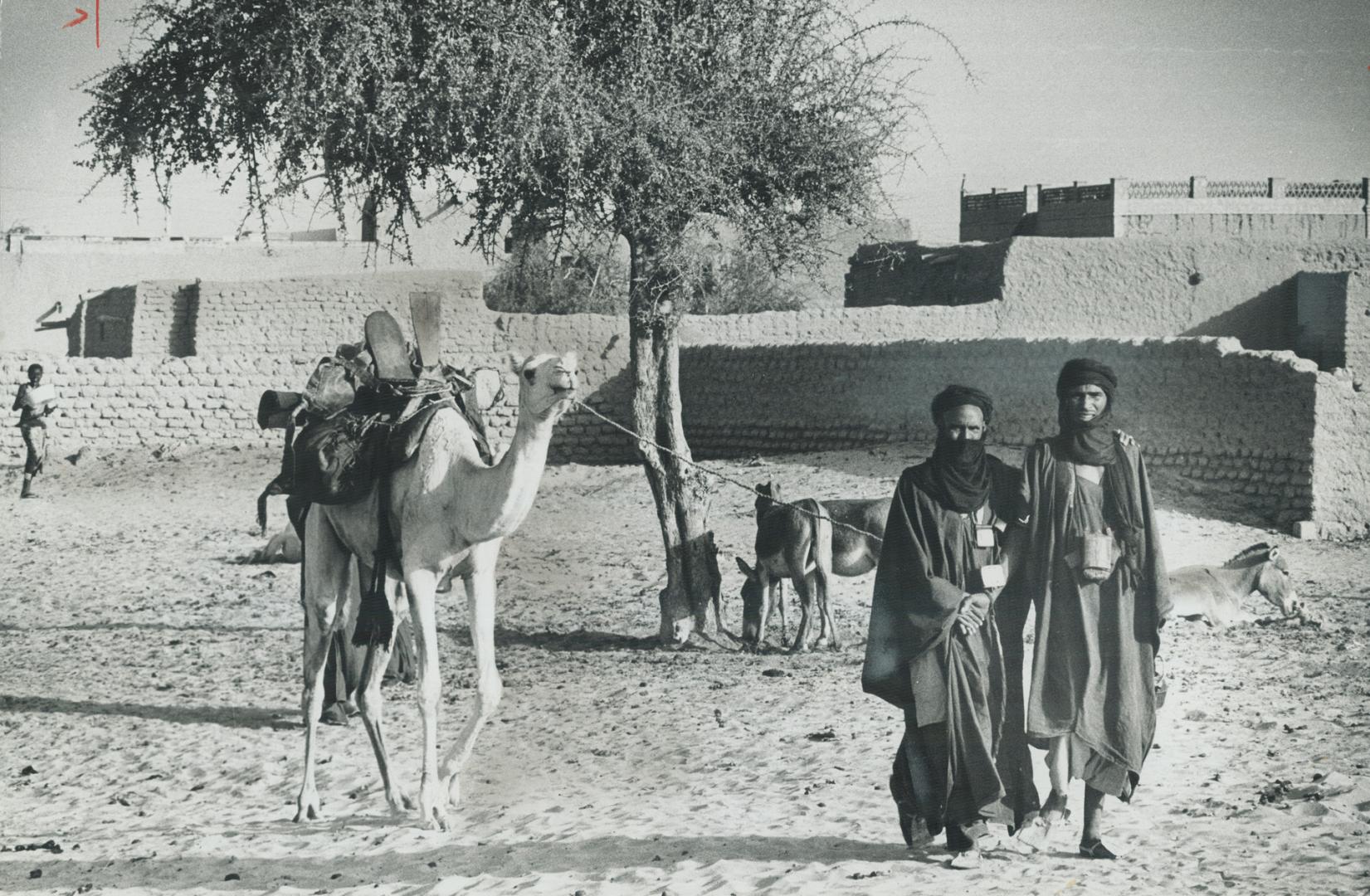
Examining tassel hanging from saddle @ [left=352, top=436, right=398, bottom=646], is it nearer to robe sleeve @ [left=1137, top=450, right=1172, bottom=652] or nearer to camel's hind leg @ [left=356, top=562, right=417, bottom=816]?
camel's hind leg @ [left=356, top=562, right=417, bottom=816]

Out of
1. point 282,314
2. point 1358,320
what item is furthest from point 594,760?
point 282,314

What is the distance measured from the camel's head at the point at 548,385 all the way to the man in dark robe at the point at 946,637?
1308mm

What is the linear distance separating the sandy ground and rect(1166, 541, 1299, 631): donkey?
0.54 feet

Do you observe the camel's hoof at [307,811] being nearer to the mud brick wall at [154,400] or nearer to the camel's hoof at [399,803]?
the camel's hoof at [399,803]

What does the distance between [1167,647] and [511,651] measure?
14.6ft

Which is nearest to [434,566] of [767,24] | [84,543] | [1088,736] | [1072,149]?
[1088,736]

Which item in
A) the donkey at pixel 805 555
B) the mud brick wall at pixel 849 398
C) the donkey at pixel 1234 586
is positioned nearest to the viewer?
the donkey at pixel 805 555

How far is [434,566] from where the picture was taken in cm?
626

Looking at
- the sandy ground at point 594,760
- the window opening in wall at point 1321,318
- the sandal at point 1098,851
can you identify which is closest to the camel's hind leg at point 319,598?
the sandy ground at point 594,760

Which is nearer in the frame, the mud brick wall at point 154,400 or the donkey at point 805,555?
the donkey at point 805,555

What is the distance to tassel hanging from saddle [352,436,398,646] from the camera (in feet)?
21.5

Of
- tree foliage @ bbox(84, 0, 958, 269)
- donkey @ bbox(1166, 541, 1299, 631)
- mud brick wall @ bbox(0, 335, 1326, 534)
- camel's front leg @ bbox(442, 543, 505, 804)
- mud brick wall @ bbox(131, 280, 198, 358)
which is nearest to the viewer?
camel's front leg @ bbox(442, 543, 505, 804)

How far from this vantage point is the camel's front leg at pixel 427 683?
19.9ft

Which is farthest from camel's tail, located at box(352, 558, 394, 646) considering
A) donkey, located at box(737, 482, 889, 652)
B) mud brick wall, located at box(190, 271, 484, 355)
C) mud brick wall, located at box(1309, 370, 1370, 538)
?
mud brick wall, located at box(190, 271, 484, 355)
